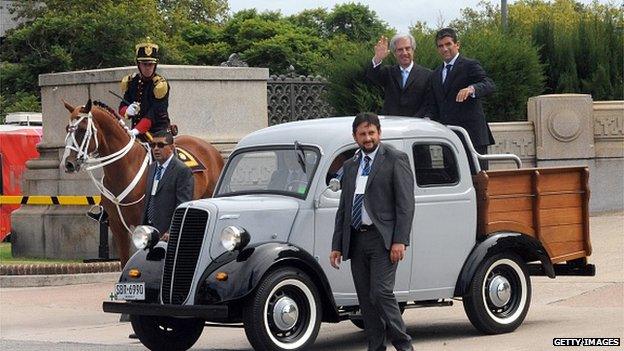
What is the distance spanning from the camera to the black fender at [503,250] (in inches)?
493

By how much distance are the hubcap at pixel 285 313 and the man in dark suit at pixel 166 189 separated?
6.96 feet

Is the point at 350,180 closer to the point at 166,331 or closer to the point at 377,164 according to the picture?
the point at 377,164

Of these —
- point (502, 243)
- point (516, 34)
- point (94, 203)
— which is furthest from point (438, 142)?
point (516, 34)

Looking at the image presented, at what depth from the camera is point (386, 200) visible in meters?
11.0

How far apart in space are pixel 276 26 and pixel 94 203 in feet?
161

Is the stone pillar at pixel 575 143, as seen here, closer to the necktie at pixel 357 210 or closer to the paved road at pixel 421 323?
the paved road at pixel 421 323

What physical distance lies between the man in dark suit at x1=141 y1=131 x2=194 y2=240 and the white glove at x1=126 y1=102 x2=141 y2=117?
2164 mm

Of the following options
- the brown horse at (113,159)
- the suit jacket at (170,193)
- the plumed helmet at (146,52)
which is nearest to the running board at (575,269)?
the suit jacket at (170,193)

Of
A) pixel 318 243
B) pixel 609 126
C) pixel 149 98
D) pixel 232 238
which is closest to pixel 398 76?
pixel 318 243

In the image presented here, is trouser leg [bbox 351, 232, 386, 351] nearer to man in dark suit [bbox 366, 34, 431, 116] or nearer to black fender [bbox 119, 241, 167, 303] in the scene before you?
black fender [bbox 119, 241, 167, 303]

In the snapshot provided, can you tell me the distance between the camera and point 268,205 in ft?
39.3

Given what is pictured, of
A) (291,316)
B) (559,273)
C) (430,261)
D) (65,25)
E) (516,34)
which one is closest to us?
(291,316)

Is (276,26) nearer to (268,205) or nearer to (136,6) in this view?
(136,6)

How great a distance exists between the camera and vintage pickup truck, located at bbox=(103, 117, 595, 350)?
11.6 meters
